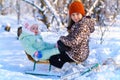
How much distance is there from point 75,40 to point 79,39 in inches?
2.5

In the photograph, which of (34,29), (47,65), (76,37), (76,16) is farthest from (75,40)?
(47,65)

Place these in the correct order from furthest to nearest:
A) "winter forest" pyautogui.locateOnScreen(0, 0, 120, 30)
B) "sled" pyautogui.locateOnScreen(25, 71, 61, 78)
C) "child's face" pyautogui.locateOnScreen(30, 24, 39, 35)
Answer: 1. "winter forest" pyautogui.locateOnScreen(0, 0, 120, 30)
2. "child's face" pyautogui.locateOnScreen(30, 24, 39, 35)
3. "sled" pyautogui.locateOnScreen(25, 71, 61, 78)

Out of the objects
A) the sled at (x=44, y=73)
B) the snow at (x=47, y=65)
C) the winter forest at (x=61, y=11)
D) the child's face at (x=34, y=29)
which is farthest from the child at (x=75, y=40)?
the winter forest at (x=61, y=11)

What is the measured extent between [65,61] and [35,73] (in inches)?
20.5

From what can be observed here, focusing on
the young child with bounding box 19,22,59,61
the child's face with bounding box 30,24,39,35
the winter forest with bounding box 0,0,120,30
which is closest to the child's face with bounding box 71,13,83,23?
the young child with bounding box 19,22,59,61

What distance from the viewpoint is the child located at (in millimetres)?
5645

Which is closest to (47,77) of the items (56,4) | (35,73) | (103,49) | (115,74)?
(35,73)

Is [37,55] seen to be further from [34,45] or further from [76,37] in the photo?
[76,37]

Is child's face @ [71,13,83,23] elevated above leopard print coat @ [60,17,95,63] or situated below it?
above

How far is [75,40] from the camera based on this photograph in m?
5.62

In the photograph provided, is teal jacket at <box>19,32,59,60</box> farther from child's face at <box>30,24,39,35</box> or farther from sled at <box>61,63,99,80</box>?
sled at <box>61,63,99,80</box>

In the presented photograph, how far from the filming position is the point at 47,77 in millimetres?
5551

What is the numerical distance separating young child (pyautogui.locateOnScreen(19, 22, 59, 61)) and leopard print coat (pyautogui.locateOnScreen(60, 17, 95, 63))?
0.25m

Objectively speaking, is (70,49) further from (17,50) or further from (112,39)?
(112,39)
